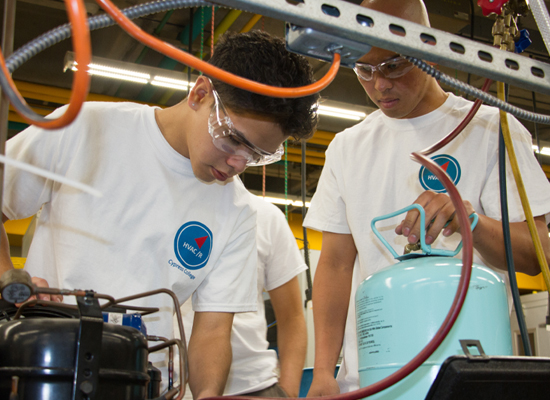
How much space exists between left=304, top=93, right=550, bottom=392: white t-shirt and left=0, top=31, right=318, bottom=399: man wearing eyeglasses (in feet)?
0.68

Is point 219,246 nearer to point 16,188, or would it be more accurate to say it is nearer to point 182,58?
point 16,188

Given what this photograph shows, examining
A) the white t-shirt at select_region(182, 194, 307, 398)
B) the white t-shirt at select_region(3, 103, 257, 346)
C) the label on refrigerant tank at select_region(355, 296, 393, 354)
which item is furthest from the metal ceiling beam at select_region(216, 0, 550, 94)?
the white t-shirt at select_region(182, 194, 307, 398)

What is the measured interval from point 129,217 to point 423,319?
75 centimetres

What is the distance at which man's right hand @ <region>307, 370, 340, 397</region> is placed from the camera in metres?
1.24

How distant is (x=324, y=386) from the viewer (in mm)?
1263

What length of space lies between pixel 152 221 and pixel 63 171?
0.76ft

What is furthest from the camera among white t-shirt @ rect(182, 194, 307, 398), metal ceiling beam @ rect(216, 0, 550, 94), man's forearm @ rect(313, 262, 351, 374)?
white t-shirt @ rect(182, 194, 307, 398)

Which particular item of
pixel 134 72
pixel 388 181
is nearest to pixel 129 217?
pixel 388 181

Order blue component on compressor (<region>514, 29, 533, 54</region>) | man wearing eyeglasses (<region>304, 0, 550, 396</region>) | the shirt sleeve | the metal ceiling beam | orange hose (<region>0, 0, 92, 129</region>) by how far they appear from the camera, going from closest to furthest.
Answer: orange hose (<region>0, 0, 92, 129</region>) → the metal ceiling beam → blue component on compressor (<region>514, 29, 533, 54</region>) → the shirt sleeve → man wearing eyeglasses (<region>304, 0, 550, 396</region>)

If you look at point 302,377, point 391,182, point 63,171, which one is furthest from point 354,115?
point 63,171

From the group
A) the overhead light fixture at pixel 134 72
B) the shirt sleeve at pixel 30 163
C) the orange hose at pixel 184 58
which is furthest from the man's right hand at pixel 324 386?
the overhead light fixture at pixel 134 72

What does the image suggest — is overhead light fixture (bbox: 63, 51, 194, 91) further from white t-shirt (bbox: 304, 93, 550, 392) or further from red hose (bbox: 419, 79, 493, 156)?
A: red hose (bbox: 419, 79, 493, 156)

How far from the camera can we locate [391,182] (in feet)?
4.52

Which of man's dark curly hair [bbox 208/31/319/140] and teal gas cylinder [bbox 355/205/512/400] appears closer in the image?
teal gas cylinder [bbox 355/205/512/400]
